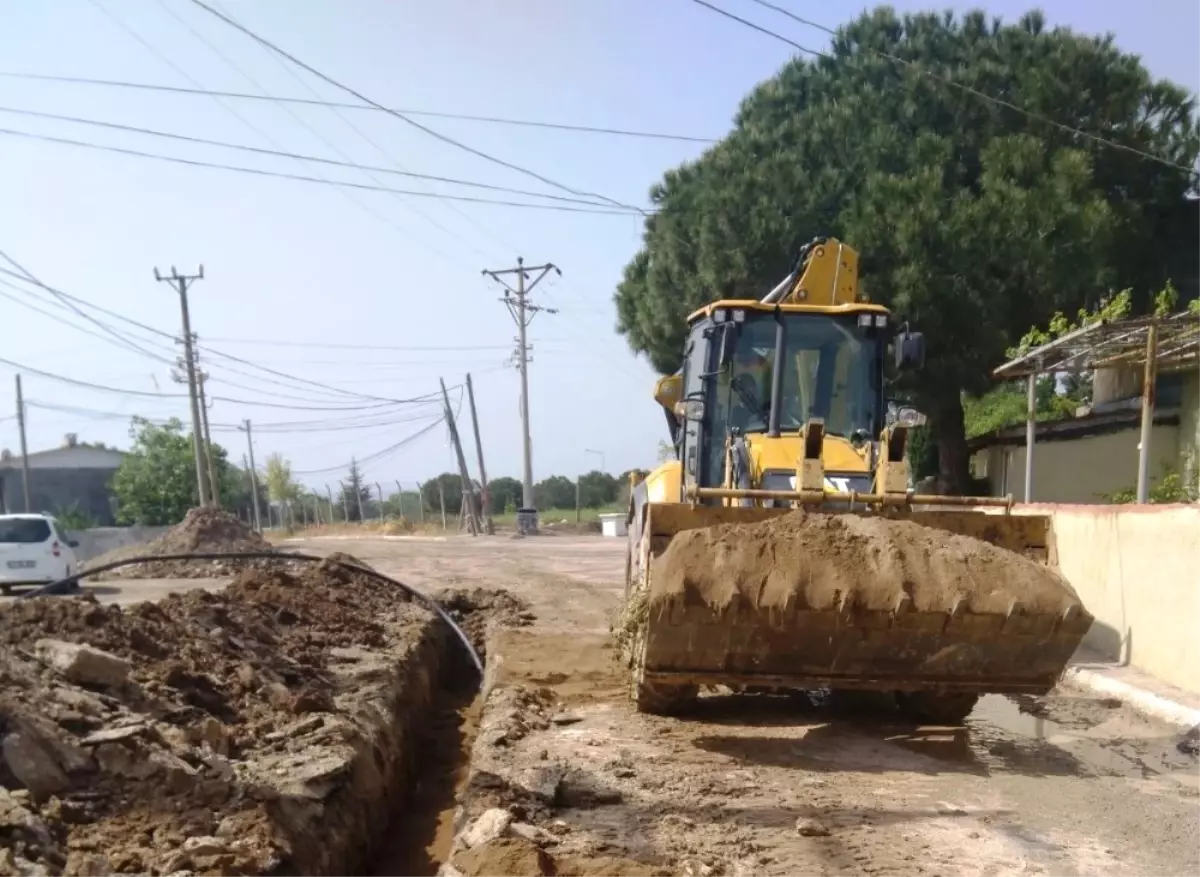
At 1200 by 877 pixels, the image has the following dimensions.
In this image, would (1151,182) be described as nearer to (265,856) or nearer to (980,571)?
(980,571)

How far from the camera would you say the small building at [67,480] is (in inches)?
2255

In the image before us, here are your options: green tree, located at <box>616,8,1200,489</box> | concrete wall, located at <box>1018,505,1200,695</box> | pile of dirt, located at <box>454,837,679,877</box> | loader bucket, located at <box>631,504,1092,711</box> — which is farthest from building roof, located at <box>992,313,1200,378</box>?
pile of dirt, located at <box>454,837,679,877</box>

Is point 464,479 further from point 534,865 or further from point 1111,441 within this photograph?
point 534,865

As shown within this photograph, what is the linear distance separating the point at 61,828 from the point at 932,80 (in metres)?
20.3

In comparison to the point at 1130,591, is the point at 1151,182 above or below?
above

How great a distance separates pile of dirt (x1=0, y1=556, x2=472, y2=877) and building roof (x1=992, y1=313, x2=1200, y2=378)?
8296mm

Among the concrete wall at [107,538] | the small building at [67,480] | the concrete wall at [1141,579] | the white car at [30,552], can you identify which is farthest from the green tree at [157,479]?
the concrete wall at [1141,579]

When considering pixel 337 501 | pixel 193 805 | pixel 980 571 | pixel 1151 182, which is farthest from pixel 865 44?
pixel 337 501

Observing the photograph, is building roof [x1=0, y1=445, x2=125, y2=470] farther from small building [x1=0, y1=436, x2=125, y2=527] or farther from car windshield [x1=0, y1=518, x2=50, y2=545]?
car windshield [x1=0, y1=518, x2=50, y2=545]

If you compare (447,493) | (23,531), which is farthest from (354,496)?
(23,531)

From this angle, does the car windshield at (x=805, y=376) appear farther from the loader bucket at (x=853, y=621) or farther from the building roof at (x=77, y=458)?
the building roof at (x=77, y=458)

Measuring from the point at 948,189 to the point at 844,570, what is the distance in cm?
1561

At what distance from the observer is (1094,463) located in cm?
1997

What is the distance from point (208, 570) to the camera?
2177 centimetres
